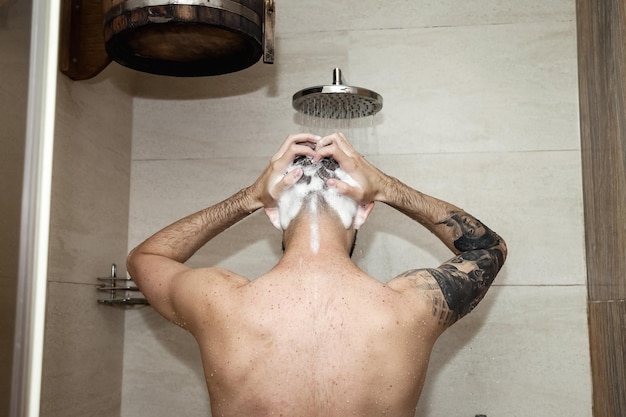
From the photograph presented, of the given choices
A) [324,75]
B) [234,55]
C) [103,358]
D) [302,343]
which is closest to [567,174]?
[324,75]

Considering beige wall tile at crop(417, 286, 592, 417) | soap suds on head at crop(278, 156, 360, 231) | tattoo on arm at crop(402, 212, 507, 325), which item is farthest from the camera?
beige wall tile at crop(417, 286, 592, 417)

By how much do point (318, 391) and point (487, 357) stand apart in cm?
88

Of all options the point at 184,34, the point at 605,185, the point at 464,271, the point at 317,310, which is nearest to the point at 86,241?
the point at 184,34

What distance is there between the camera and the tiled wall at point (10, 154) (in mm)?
750

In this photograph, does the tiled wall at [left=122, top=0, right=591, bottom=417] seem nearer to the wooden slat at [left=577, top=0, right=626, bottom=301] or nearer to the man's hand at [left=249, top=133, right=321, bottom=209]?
the wooden slat at [left=577, top=0, right=626, bottom=301]

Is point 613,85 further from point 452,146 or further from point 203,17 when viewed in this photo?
point 203,17

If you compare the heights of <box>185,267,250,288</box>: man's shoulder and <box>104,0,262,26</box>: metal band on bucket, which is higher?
<box>104,0,262,26</box>: metal band on bucket

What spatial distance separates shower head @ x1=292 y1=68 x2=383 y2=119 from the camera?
5.03ft

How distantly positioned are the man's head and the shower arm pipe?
2.18ft

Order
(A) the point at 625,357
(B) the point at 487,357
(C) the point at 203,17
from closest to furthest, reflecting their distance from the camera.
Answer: (C) the point at 203,17, (A) the point at 625,357, (B) the point at 487,357

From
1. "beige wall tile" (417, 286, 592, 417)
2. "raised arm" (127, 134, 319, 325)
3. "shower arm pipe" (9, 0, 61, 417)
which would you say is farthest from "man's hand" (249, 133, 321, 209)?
"beige wall tile" (417, 286, 592, 417)

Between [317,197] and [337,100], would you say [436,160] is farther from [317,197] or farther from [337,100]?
[317,197]

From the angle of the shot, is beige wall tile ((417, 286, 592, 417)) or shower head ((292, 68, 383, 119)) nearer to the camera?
shower head ((292, 68, 383, 119))

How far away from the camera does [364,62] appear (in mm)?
2074
